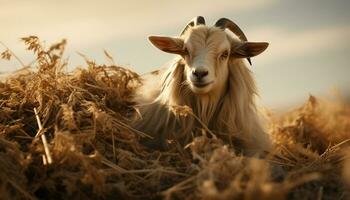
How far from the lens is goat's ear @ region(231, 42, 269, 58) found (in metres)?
8.25

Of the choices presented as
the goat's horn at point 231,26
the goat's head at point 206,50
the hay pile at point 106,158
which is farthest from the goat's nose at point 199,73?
the goat's horn at point 231,26

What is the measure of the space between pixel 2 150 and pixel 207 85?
8.17 feet

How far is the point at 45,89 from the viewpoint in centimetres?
798

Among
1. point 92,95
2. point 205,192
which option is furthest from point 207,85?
point 205,192

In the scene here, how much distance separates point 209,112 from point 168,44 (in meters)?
1.01

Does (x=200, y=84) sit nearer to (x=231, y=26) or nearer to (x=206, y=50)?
(x=206, y=50)

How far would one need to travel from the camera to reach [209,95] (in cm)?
815

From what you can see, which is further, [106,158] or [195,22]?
[195,22]

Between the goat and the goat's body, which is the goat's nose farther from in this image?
the goat's body

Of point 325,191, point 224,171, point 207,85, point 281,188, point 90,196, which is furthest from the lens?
point 207,85

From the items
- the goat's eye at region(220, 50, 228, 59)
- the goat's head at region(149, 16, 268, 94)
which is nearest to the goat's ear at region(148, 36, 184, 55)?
the goat's head at region(149, 16, 268, 94)

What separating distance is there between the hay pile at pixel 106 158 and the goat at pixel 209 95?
1.27 feet

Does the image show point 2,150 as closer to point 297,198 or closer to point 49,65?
point 49,65

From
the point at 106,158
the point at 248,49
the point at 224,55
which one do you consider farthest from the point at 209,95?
the point at 106,158
